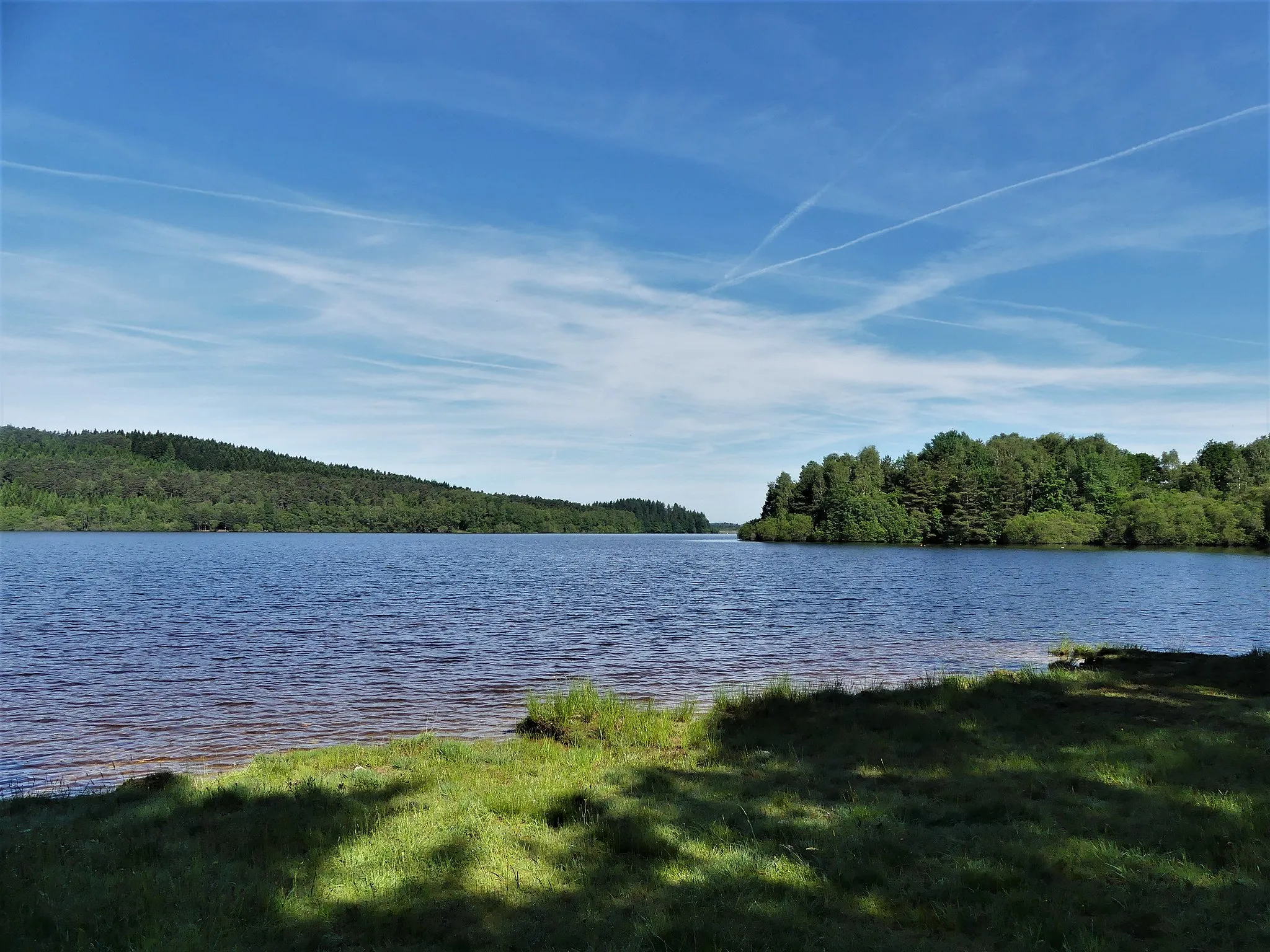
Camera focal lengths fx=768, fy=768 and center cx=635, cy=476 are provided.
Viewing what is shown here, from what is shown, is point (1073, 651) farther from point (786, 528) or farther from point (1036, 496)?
point (786, 528)

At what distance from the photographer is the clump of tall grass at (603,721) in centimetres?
1434

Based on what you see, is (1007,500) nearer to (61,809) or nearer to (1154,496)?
(1154,496)

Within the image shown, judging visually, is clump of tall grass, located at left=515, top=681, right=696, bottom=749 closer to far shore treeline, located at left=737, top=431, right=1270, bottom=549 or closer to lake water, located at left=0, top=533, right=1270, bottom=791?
lake water, located at left=0, top=533, right=1270, bottom=791

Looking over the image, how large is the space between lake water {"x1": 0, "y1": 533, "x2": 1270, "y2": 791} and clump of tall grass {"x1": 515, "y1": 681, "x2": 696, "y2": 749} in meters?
1.49

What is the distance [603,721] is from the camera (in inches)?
608

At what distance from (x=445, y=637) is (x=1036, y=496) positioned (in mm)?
139164

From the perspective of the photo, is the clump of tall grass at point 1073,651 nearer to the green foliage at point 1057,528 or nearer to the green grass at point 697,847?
the green grass at point 697,847

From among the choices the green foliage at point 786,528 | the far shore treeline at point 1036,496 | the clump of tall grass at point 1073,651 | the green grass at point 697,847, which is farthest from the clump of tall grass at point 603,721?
the green foliage at point 786,528

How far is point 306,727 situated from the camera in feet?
57.4

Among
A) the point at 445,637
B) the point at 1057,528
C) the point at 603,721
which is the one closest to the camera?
the point at 603,721

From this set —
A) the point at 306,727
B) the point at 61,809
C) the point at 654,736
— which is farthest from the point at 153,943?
the point at 306,727

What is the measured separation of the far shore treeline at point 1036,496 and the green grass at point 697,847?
427ft

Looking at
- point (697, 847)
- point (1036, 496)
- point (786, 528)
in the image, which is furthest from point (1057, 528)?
point (697, 847)

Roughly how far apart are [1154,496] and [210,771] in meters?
152
